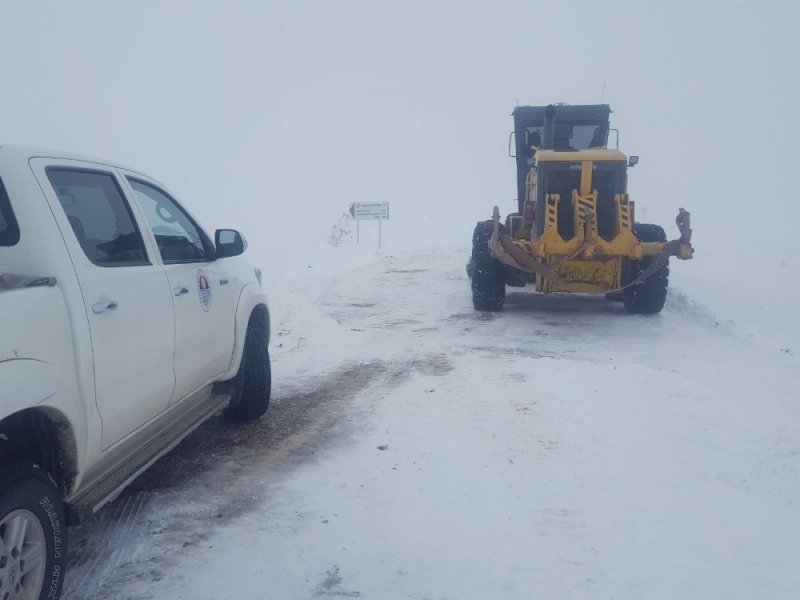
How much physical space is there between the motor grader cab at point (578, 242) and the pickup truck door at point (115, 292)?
631cm

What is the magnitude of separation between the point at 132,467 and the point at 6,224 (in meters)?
1.27

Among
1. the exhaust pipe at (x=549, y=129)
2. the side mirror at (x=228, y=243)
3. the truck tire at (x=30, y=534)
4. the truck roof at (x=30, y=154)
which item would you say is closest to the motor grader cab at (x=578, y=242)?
the exhaust pipe at (x=549, y=129)

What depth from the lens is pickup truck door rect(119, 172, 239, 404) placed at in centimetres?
395

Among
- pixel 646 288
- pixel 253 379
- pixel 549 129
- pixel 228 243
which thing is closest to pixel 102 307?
pixel 228 243

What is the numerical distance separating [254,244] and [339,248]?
5190mm

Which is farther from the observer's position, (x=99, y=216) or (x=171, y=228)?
(x=171, y=228)

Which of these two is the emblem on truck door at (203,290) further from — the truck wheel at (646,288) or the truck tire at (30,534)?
the truck wheel at (646,288)

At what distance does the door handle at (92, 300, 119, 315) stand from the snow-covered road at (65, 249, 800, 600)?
124 cm

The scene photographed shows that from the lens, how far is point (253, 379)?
208 inches

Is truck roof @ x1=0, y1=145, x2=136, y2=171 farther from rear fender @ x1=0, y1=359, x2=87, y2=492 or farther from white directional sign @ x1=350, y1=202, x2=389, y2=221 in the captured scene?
white directional sign @ x1=350, y1=202, x2=389, y2=221

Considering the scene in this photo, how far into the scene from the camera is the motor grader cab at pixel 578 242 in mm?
9352

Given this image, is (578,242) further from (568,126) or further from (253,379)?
(253,379)

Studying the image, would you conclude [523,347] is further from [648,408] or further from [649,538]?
[649,538]

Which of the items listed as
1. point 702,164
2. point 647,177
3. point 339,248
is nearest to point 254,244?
point 339,248
